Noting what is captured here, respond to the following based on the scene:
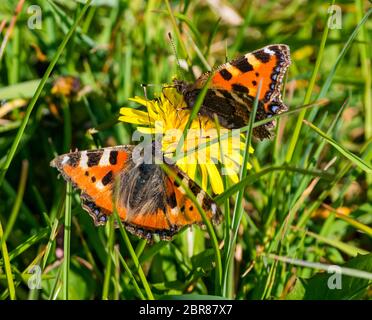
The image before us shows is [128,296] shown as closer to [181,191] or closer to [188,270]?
[188,270]

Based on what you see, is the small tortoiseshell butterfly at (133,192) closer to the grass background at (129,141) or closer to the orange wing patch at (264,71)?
the grass background at (129,141)

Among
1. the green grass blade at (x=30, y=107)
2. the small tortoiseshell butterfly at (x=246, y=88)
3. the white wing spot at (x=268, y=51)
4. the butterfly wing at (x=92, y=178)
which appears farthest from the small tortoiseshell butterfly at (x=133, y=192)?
the white wing spot at (x=268, y=51)

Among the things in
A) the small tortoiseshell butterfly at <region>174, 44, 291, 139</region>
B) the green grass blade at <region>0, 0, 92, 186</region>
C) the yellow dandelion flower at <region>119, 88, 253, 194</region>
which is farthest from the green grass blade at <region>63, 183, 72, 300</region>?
the small tortoiseshell butterfly at <region>174, 44, 291, 139</region>

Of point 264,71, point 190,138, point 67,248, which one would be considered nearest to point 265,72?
point 264,71

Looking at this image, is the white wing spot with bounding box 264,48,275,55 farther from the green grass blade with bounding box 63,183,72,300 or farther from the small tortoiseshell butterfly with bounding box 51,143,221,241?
the green grass blade with bounding box 63,183,72,300

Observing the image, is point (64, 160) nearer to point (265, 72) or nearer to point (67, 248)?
point (67, 248)

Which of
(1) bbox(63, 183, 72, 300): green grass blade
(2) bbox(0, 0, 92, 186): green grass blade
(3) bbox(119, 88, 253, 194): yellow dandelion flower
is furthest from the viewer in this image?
(3) bbox(119, 88, 253, 194): yellow dandelion flower
